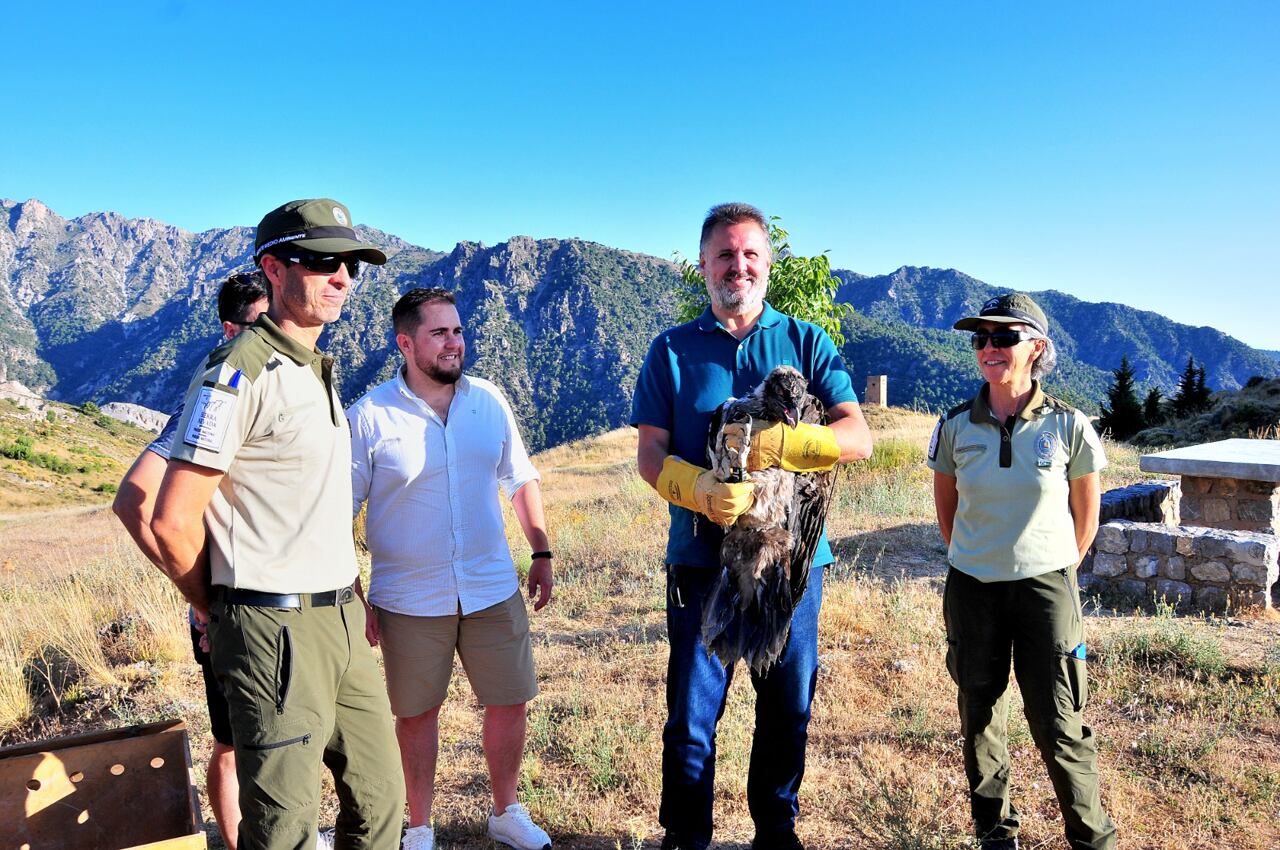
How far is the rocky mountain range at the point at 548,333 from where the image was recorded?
87.5m

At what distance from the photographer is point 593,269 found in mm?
120375

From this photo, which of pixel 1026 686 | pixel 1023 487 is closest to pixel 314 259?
pixel 1023 487

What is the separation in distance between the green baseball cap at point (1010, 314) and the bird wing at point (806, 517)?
80 cm

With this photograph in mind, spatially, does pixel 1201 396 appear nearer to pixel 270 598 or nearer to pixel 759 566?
pixel 759 566

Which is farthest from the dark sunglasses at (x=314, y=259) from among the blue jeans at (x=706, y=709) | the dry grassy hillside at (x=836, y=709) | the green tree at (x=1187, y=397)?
the green tree at (x=1187, y=397)

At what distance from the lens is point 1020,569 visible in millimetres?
2781

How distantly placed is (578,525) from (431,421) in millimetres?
7103

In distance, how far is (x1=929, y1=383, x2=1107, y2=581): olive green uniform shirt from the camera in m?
2.81

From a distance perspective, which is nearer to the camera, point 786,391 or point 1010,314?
point 786,391

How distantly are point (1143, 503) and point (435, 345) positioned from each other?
8.09 m

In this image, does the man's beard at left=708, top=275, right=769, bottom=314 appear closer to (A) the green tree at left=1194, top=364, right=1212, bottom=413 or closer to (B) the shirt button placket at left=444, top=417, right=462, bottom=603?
(B) the shirt button placket at left=444, top=417, right=462, bottom=603

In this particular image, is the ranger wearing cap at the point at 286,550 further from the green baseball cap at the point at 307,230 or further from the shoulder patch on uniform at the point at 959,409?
the shoulder patch on uniform at the point at 959,409

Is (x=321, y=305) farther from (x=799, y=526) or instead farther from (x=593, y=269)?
(x=593, y=269)

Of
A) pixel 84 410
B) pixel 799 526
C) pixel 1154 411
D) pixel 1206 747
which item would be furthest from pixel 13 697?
pixel 84 410
